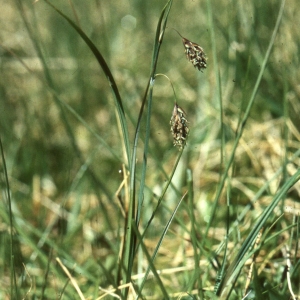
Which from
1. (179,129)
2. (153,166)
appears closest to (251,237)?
(179,129)

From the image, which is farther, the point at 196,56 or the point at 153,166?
the point at 153,166

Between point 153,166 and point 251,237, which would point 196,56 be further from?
point 153,166

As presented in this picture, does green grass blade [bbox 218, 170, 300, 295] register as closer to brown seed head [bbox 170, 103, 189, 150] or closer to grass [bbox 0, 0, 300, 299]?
grass [bbox 0, 0, 300, 299]

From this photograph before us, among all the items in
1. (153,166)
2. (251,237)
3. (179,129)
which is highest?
(179,129)

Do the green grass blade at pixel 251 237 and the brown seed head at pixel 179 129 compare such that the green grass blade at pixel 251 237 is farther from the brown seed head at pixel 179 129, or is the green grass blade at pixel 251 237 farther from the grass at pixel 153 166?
the brown seed head at pixel 179 129

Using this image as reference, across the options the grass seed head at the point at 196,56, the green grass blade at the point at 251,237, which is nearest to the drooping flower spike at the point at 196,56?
the grass seed head at the point at 196,56

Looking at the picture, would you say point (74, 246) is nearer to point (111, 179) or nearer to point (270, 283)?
point (111, 179)

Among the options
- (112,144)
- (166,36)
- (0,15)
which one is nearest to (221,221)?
(112,144)

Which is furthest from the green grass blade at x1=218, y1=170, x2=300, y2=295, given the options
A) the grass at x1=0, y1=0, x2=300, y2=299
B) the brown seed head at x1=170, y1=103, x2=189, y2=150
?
the brown seed head at x1=170, y1=103, x2=189, y2=150
